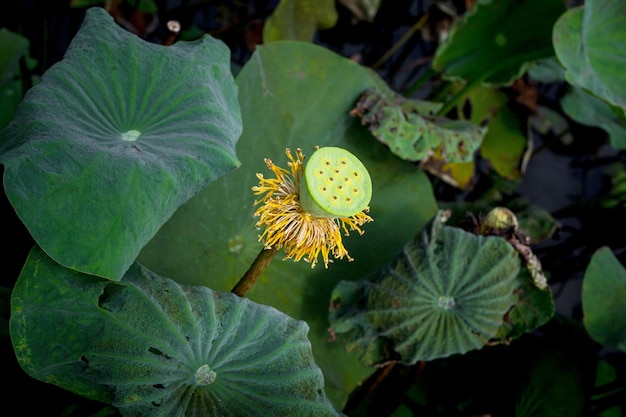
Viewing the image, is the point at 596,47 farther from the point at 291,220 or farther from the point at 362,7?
the point at 291,220

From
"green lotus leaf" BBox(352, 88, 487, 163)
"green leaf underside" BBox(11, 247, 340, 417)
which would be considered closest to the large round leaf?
"green lotus leaf" BBox(352, 88, 487, 163)

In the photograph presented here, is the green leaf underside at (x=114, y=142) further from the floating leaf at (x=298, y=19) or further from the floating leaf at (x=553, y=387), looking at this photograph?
the floating leaf at (x=553, y=387)

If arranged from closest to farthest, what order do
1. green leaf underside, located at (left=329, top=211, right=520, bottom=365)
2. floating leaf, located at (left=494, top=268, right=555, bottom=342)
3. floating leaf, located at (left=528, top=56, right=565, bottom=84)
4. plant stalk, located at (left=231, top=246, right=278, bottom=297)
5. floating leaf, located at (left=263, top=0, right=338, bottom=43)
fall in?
plant stalk, located at (left=231, top=246, right=278, bottom=297) → green leaf underside, located at (left=329, top=211, right=520, bottom=365) → floating leaf, located at (left=494, top=268, right=555, bottom=342) → floating leaf, located at (left=263, top=0, right=338, bottom=43) → floating leaf, located at (left=528, top=56, right=565, bottom=84)

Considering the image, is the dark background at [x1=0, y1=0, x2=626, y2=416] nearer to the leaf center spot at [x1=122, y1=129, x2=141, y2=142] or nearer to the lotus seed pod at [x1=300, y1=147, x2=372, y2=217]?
the leaf center spot at [x1=122, y1=129, x2=141, y2=142]

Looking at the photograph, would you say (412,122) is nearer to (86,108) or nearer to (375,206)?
(375,206)

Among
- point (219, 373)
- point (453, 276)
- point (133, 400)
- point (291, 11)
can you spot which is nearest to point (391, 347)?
point (453, 276)

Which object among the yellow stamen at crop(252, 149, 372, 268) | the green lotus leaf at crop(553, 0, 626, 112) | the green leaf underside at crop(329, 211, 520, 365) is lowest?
the green leaf underside at crop(329, 211, 520, 365)
